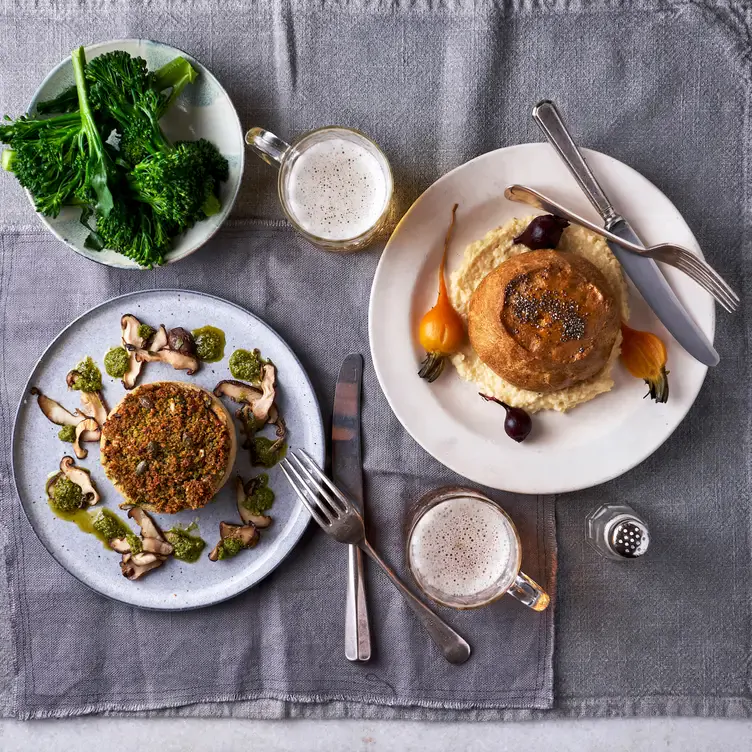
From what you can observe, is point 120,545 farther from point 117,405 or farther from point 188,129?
point 188,129

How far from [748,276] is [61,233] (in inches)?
106

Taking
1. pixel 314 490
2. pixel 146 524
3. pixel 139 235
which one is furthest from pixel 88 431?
pixel 314 490

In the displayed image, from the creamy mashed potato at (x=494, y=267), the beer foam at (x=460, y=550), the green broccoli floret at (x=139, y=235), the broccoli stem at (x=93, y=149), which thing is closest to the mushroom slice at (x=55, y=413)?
the green broccoli floret at (x=139, y=235)

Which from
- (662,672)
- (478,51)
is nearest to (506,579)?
(662,672)

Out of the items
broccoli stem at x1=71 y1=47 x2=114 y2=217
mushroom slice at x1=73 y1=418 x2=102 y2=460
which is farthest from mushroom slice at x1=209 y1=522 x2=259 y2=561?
broccoli stem at x1=71 y1=47 x2=114 y2=217

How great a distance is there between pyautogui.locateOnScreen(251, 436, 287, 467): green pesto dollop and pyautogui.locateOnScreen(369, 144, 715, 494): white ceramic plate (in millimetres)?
515

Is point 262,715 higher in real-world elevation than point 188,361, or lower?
lower

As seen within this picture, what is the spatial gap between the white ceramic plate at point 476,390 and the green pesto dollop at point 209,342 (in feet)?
2.08

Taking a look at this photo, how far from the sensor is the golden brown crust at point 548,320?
2244mm

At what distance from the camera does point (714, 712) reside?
8.75 feet

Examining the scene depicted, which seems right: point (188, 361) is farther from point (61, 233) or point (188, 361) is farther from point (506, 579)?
point (506, 579)

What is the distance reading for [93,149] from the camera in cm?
237

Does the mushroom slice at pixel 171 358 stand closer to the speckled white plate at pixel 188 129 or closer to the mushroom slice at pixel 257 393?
the mushroom slice at pixel 257 393

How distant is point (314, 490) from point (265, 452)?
248 millimetres
